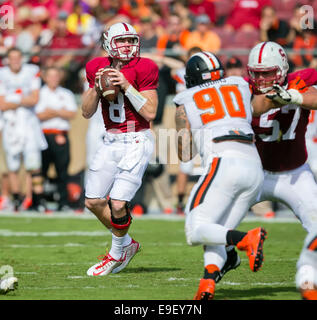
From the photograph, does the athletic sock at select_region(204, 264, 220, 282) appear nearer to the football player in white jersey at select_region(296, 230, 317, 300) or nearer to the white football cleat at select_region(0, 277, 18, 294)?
the football player in white jersey at select_region(296, 230, 317, 300)

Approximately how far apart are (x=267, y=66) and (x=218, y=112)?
609 millimetres

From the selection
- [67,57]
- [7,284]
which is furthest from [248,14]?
[7,284]

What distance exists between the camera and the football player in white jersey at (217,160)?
16.7 feet

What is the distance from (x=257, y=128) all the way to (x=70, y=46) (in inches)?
305

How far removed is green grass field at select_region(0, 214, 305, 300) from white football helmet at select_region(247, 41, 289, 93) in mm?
1478

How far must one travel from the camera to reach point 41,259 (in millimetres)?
7504

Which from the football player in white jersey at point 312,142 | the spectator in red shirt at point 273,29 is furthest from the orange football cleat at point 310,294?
the spectator in red shirt at point 273,29

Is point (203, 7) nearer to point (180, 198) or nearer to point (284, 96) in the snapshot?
point (180, 198)

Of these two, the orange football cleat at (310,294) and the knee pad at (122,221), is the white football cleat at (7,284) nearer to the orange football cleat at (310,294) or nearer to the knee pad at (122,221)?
the knee pad at (122,221)

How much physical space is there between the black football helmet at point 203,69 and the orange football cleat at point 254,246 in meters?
1.17

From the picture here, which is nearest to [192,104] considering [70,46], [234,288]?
[234,288]

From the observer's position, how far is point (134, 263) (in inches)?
287

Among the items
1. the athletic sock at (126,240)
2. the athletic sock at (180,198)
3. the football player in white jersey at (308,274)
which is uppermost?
the football player in white jersey at (308,274)
